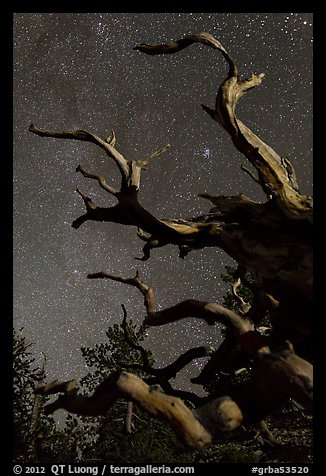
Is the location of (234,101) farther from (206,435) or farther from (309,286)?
(206,435)

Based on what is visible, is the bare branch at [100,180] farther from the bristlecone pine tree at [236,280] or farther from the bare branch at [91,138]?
the bare branch at [91,138]

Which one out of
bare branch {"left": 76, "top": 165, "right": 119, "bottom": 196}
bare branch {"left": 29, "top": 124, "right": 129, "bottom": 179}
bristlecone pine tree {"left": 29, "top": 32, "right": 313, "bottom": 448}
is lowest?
bristlecone pine tree {"left": 29, "top": 32, "right": 313, "bottom": 448}

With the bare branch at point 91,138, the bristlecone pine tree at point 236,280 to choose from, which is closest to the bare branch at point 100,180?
the bristlecone pine tree at point 236,280

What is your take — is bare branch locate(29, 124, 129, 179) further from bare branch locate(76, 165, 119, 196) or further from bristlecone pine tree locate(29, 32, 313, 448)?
bare branch locate(76, 165, 119, 196)

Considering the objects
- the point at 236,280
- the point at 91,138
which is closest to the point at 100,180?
the point at 91,138

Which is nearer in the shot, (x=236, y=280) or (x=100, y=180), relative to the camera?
(x=100, y=180)

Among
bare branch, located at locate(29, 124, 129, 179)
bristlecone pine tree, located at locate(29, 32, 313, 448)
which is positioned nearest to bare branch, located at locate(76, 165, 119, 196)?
bristlecone pine tree, located at locate(29, 32, 313, 448)

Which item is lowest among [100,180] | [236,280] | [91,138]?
[236,280]

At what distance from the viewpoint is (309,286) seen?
5.36 meters

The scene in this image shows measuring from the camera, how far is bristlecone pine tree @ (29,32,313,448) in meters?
4.48

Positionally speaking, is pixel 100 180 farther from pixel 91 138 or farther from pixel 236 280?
pixel 236 280

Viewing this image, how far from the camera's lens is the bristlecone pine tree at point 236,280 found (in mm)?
4484

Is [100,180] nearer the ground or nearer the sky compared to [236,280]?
nearer the sky

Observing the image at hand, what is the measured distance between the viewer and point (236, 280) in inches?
369
